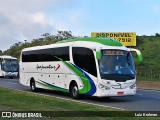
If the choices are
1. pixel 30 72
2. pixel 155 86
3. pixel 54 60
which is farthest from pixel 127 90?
pixel 155 86

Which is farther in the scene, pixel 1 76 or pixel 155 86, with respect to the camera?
pixel 1 76

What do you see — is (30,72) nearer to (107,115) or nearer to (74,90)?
(74,90)

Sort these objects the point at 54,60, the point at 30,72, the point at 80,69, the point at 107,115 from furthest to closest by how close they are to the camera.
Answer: the point at 30,72
the point at 54,60
the point at 80,69
the point at 107,115

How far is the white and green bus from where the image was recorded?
2043 cm

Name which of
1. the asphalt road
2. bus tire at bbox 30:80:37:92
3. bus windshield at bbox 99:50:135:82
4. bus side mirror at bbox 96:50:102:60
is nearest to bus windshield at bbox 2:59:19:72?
bus tire at bbox 30:80:37:92

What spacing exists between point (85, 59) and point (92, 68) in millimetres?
892

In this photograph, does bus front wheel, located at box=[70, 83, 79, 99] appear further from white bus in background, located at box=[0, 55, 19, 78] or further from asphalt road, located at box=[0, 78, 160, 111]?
white bus in background, located at box=[0, 55, 19, 78]

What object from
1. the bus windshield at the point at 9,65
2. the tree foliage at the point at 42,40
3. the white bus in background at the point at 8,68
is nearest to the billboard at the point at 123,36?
the bus windshield at the point at 9,65

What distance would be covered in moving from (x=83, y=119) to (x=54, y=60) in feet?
43.6

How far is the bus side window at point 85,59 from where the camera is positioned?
21.0 m

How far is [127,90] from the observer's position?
20578mm

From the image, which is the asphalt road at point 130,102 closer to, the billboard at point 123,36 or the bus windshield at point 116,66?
the bus windshield at point 116,66

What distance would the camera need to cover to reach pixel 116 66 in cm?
2070

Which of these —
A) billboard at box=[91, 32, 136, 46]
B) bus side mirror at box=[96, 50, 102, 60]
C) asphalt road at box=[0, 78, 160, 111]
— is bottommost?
asphalt road at box=[0, 78, 160, 111]
